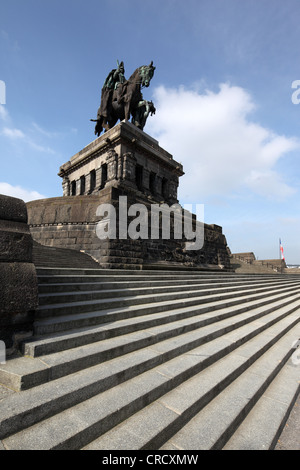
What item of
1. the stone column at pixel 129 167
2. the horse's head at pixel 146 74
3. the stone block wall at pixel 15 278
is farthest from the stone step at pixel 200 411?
the horse's head at pixel 146 74

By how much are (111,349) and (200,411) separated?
1.05 m

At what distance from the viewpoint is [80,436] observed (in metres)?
1.56

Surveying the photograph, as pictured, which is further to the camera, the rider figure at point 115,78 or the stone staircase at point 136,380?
the rider figure at point 115,78

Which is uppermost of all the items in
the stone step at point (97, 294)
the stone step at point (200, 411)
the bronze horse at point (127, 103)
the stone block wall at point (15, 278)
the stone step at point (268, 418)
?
the bronze horse at point (127, 103)

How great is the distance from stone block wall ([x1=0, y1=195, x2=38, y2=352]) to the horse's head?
19.2 meters

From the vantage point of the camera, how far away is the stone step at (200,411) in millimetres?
1700

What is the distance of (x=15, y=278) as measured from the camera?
90.7 inches

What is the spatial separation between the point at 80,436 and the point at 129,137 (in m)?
15.9

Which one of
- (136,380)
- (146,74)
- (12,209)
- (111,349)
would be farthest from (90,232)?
(146,74)

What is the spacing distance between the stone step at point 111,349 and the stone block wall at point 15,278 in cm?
34

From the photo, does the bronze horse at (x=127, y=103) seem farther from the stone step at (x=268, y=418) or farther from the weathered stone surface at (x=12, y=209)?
the stone step at (x=268, y=418)

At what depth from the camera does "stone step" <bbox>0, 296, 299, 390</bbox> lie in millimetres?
1868

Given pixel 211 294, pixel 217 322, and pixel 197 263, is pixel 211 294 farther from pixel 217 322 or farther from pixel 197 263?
pixel 197 263
